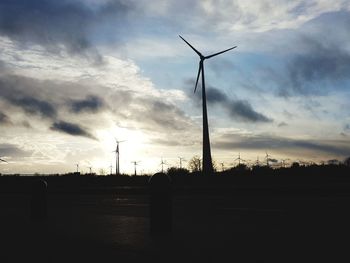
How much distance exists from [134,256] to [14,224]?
5.77 m

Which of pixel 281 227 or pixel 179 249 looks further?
pixel 281 227

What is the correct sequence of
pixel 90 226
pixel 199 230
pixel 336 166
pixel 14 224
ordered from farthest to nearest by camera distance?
pixel 336 166, pixel 14 224, pixel 90 226, pixel 199 230

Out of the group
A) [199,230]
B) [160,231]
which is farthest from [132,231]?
[199,230]

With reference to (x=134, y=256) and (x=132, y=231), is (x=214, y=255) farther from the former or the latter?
(x=132, y=231)

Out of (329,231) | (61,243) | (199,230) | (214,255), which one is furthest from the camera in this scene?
(199,230)

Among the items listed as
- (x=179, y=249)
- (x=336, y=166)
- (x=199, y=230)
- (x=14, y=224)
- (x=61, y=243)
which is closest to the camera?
(x=179, y=249)

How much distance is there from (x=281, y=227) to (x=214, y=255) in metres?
3.20

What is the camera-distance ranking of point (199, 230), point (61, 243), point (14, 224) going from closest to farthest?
point (61, 243)
point (199, 230)
point (14, 224)

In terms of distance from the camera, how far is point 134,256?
5840 mm

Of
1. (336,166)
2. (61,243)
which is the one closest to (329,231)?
(61,243)

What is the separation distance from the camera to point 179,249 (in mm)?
6320

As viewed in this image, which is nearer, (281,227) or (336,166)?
(281,227)

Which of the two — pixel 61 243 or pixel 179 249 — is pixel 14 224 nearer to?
pixel 61 243

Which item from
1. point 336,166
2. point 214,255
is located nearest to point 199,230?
point 214,255
